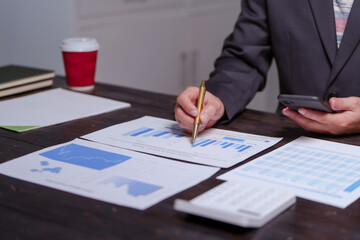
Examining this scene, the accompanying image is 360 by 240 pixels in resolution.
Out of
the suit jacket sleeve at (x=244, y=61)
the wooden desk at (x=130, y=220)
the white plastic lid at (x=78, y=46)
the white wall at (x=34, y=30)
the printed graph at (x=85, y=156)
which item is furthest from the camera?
the white wall at (x=34, y=30)

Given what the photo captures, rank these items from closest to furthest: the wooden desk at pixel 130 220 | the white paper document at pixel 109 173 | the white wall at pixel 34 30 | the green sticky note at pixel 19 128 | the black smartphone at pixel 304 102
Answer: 1. the wooden desk at pixel 130 220
2. the white paper document at pixel 109 173
3. the black smartphone at pixel 304 102
4. the green sticky note at pixel 19 128
5. the white wall at pixel 34 30

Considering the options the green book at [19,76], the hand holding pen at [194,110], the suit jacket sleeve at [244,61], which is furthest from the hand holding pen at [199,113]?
the green book at [19,76]

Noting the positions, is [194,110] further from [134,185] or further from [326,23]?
[326,23]

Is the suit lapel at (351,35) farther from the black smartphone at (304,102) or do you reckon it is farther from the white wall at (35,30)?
the white wall at (35,30)

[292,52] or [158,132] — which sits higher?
[292,52]

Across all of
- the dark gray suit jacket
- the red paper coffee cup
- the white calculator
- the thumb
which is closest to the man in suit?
the dark gray suit jacket

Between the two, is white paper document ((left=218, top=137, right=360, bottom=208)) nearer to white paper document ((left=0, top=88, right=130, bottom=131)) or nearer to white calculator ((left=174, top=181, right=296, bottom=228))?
white calculator ((left=174, top=181, right=296, bottom=228))

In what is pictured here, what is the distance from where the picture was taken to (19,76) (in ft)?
4.87

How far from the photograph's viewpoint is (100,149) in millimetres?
1033

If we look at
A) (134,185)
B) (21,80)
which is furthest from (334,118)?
(21,80)

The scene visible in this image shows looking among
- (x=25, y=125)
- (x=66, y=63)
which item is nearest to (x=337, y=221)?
(x=25, y=125)

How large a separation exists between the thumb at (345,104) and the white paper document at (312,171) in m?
0.09

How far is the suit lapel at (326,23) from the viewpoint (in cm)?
141

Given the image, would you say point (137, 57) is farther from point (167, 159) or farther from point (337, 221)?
point (337, 221)
